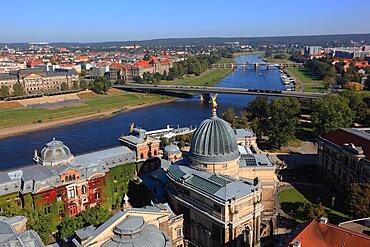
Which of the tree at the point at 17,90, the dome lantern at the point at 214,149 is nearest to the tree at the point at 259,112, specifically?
the dome lantern at the point at 214,149

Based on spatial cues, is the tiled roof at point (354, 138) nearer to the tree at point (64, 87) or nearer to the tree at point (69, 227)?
the tree at point (69, 227)

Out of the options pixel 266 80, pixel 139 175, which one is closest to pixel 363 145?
pixel 139 175

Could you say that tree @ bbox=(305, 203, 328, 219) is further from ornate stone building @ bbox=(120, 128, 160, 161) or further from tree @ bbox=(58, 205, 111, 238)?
ornate stone building @ bbox=(120, 128, 160, 161)

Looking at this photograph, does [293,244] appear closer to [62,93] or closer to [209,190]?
[209,190]

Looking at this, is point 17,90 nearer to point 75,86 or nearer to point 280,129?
point 75,86

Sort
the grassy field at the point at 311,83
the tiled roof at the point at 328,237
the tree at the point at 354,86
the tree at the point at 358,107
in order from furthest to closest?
the grassy field at the point at 311,83 → the tree at the point at 354,86 → the tree at the point at 358,107 → the tiled roof at the point at 328,237

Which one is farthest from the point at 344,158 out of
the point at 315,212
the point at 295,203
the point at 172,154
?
the point at 172,154
